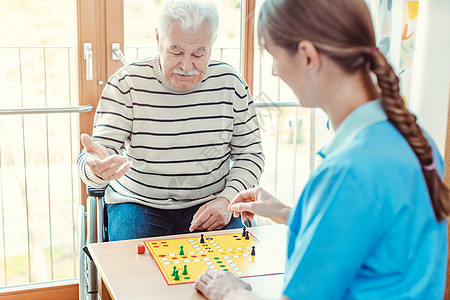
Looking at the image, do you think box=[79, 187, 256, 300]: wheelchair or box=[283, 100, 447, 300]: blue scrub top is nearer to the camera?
box=[283, 100, 447, 300]: blue scrub top

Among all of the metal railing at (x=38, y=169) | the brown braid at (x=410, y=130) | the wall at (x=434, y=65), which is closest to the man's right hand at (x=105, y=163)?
the brown braid at (x=410, y=130)

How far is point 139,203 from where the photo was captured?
1934 millimetres

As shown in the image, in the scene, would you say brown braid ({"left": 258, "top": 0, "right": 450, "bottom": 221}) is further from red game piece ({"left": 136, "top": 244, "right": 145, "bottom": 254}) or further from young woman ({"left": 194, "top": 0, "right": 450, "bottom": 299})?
red game piece ({"left": 136, "top": 244, "right": 145, "bottom": 254})

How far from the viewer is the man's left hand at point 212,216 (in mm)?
1792

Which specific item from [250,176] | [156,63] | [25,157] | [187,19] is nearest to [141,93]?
[156,63]

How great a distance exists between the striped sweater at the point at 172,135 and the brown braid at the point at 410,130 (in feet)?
3.48

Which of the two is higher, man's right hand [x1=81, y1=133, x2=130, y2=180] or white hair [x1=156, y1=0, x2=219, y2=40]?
white hair [x1=156, y1=0, x2=219, y2=40]

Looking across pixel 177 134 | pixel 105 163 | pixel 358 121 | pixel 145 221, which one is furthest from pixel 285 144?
pixel 358 121

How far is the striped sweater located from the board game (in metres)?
0.37

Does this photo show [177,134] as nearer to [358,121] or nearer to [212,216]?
[212,216]

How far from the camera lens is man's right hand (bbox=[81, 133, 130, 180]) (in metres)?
1.55

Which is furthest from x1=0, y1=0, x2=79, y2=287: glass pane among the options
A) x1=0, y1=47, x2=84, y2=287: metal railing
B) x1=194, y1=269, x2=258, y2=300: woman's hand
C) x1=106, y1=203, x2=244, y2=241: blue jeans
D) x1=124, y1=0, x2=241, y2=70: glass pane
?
x1=194, y1=269, x2=258, y2=300: woman's hand

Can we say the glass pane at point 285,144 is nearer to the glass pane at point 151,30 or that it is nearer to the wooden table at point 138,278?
the glass pane at point 151,30

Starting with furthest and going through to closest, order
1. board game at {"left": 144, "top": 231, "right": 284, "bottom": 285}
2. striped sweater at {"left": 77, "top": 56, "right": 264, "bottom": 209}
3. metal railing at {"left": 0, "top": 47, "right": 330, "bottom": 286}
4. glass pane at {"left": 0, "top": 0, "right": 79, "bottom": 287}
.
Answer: metal railing at {"left": 0, "top": 47, "right": 330, "bottom": 286} → glass pane at {"left": 0, "top": 0, "right": 79, "bottom": 287} → striped sweater at {"left": 77, "top": 56, "right": 264, "bottom": 209} → board game at {"left": 144, "top": 231, "right": 284, "bottom": 285}
